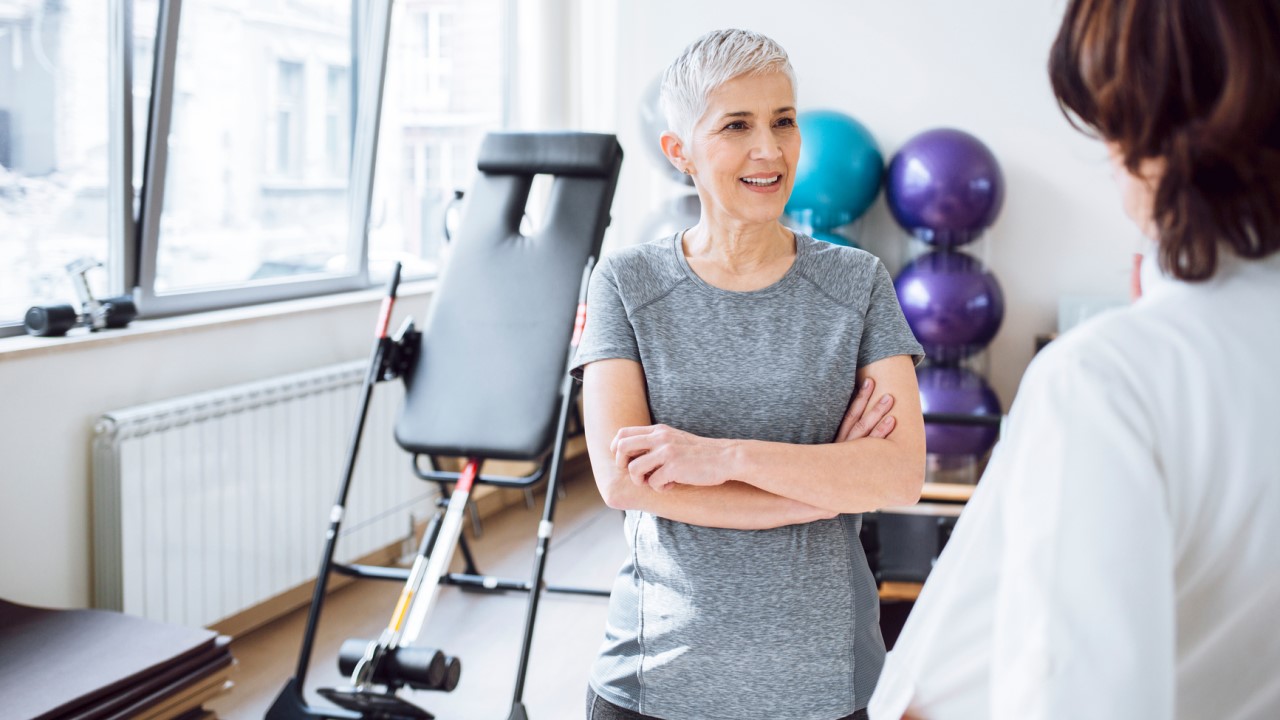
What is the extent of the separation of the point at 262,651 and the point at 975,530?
2.92 meters

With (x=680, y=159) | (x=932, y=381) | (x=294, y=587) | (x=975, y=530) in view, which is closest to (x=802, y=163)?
(x=932, y=381)

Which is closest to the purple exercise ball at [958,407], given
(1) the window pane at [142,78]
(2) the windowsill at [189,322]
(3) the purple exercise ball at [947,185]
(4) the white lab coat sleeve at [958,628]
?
(3) the purple exercise ball at [947,185]

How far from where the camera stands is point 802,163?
419cm

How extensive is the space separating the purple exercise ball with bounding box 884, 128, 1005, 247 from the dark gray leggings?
9.99 ft

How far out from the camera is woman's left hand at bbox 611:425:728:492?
4.12ft

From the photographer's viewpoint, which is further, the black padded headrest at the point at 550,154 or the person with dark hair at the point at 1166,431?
the black padded headrest at the point at 550,154

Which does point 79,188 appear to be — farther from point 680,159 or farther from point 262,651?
point 680,159

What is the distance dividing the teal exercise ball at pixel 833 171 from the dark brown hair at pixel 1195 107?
3.45 meters

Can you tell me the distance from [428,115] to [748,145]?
3.55 metres

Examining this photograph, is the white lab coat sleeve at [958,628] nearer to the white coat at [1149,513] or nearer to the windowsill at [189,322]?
the white coat at [1149,513]

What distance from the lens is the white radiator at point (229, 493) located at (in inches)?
107

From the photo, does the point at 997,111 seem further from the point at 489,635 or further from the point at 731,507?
the point at 731,507

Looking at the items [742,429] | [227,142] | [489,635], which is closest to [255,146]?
[227,142]

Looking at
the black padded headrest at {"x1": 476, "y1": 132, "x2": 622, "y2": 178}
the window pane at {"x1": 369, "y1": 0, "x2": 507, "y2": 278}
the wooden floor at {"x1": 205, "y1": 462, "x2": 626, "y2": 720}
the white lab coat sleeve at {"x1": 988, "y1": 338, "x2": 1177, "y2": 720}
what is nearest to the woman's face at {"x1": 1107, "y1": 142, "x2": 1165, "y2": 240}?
the white lab coat sleeve at {"x1": 988, "y1": 338, "x2": 1177, "y2": 720}
